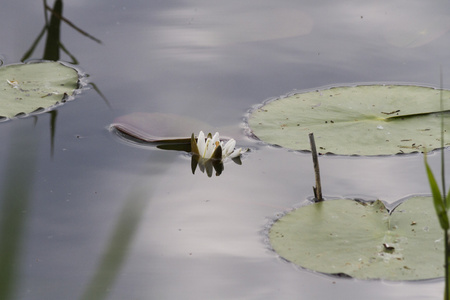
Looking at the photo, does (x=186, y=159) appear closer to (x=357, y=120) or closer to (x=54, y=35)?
(x=357, y=120)

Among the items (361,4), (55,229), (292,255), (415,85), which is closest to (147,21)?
(361,4)

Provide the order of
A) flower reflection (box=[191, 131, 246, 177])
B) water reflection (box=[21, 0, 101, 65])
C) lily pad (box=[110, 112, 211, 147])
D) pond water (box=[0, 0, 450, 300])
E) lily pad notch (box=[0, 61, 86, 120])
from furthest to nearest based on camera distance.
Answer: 1. water reflection (box=[21, 0, 101, 65])
2. lily pad notch (box=[0, 61, 86, 120])
3. lily pad (box=[110, 112, 211, 147])
4. flower reflection (box=[191, 131, 246, 177])
5. pond water (box=[0, 0, 450, 300])

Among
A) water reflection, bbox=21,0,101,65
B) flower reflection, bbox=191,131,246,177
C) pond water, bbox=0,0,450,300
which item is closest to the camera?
pond water, bbox=0,0,450,300

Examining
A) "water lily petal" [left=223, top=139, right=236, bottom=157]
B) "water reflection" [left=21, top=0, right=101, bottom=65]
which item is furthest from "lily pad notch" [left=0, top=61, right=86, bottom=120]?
"water lily petal" [left=223, top=139, right=236, bottom=157]

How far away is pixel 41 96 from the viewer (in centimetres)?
282

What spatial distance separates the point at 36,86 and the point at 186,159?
2.81 ft

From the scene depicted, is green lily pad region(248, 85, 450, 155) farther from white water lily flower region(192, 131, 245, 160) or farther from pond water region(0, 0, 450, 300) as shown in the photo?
white water lily flower region(192, 131, 245, 160)

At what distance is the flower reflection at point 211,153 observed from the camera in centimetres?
241

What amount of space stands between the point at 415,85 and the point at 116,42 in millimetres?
1478

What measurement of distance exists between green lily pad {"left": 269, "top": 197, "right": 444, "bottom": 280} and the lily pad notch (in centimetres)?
125

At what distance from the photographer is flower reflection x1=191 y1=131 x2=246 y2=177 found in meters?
2.41

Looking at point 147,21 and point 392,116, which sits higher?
point 147,21

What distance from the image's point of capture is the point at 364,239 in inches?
76.2

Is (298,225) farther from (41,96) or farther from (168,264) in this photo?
(41,96)
